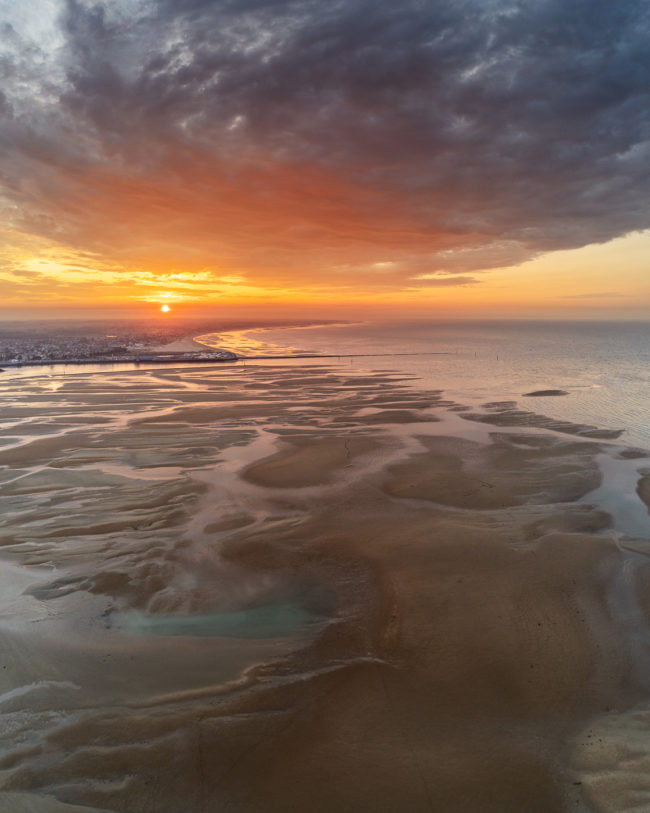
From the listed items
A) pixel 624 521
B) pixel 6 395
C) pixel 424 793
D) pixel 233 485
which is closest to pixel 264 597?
pixel 424 793

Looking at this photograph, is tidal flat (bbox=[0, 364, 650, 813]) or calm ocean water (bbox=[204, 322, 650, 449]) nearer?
tidal flat (bbox=[0, 364, 650, 813])

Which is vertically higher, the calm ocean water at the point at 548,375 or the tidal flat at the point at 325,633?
the calm ocean water at the point at 548,375

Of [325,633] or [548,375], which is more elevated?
[548,375]

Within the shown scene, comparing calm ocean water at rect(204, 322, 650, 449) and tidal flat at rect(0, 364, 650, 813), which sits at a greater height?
calm ocean water at rect(204, 322, 650, 449)

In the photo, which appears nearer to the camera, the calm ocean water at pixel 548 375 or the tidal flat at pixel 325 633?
the tidal flat at pixel 325 633

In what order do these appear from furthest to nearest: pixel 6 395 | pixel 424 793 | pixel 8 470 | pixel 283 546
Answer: pixel 6 395 < pixel 8 470 < pixel 283 546 < pixel 424 793

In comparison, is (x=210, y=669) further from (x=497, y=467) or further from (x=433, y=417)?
(x=433, y=417)

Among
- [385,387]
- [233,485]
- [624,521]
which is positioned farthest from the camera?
[385,387]

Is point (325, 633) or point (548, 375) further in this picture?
point (548, 375)
